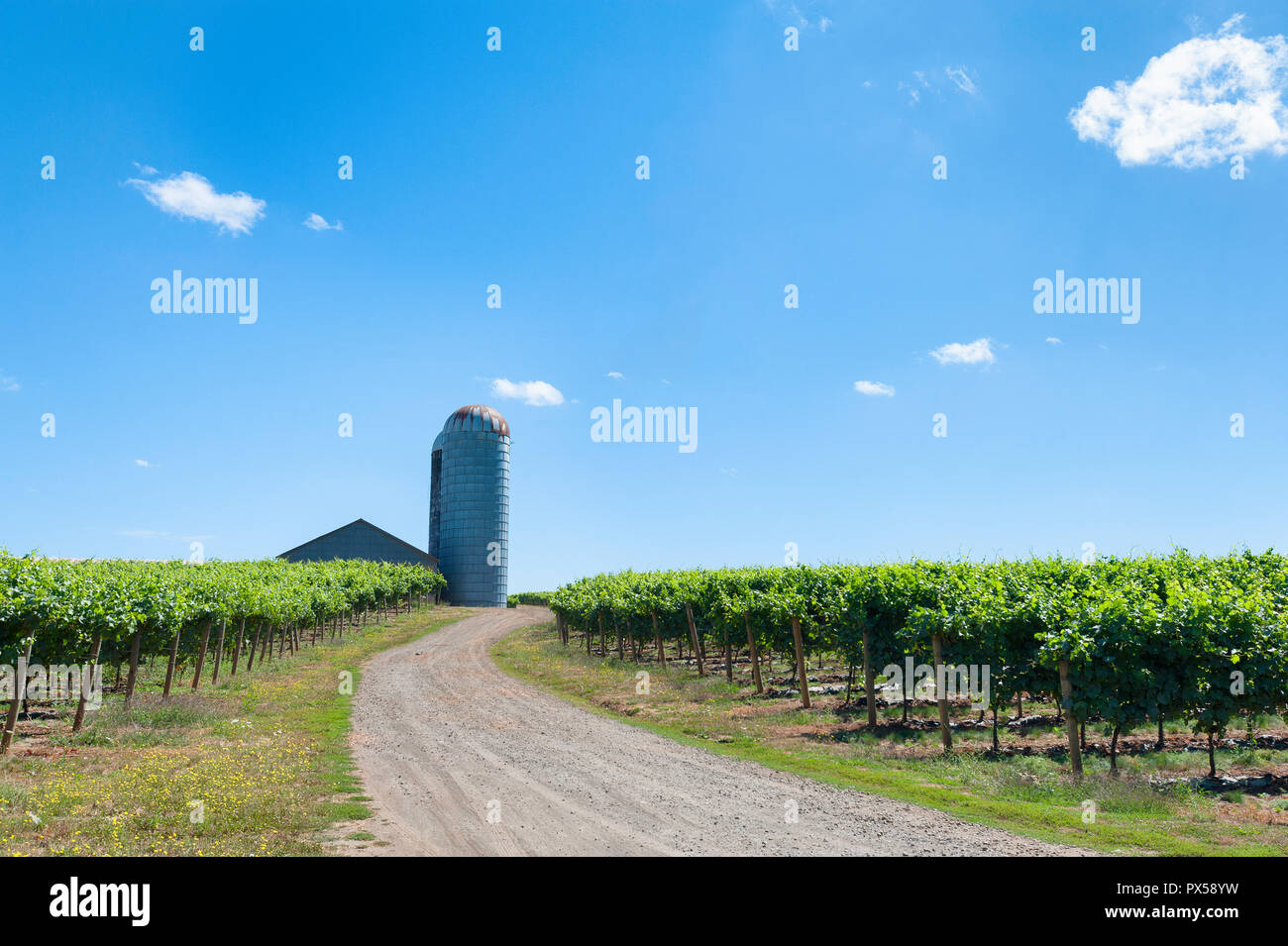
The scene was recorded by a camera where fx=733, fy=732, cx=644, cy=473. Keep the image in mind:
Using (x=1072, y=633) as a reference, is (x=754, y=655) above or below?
below

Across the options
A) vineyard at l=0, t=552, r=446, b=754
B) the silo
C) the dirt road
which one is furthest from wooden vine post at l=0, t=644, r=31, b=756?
the silo

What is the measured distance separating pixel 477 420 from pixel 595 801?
9465 cm

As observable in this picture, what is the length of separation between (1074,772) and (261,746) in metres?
19.9

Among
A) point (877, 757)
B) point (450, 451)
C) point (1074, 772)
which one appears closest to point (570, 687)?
point (877, 757)

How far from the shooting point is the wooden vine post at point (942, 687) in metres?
19.5

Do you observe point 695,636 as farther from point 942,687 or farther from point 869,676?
point 942,687

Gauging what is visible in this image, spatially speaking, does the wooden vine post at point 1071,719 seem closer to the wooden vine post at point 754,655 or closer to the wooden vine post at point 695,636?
the wooden vine post at point 754,655

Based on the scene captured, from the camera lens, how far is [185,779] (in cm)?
1523

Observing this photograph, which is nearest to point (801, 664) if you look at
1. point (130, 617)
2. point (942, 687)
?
point (942, 687)

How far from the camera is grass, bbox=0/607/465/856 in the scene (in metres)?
11.6

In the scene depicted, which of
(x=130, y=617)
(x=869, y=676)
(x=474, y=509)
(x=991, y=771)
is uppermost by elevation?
(x=474, y=509)

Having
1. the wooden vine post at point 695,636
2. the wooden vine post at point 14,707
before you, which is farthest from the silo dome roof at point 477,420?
the wooden vine post at point 14,707

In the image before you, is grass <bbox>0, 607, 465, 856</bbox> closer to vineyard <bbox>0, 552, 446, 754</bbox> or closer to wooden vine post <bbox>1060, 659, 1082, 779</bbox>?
vineyard <bbox>0, 552, 446, 754</bbox>
